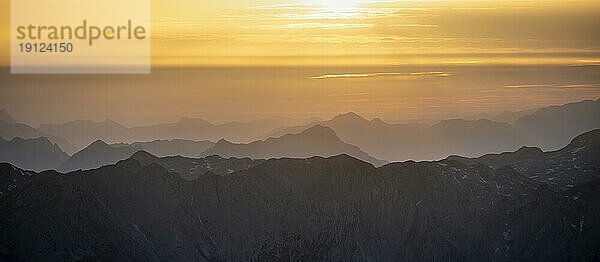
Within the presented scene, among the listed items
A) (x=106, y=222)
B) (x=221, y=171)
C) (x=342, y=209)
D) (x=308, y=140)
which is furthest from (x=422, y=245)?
(x=106, y=222)

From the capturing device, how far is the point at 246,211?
17.6ft

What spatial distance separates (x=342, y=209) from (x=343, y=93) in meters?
0.68

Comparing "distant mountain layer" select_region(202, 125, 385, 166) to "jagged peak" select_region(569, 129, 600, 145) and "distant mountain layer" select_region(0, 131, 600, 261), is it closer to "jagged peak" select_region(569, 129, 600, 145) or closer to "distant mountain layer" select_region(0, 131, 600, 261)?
"distant mountain layer" select_region(0, 131, 600, 261)

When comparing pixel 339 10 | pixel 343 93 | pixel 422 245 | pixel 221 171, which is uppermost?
pixel 339 10

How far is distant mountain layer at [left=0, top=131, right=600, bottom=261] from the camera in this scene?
5.34 m

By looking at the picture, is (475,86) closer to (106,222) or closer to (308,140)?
(308,140)

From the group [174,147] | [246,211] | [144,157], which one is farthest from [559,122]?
[144,157]

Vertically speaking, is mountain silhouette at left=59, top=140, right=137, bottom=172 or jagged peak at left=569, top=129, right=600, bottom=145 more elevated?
jagged peak at left=569, top=129, right=600, bottom=145

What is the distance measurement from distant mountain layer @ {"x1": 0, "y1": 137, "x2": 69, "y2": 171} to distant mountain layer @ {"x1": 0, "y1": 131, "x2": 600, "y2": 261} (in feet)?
0.17

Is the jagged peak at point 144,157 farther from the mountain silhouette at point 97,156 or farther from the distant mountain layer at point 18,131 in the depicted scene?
the distant mountain layer at point 18,131

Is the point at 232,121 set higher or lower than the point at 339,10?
lower

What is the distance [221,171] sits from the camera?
534cm

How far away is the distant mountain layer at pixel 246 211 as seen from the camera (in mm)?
5344

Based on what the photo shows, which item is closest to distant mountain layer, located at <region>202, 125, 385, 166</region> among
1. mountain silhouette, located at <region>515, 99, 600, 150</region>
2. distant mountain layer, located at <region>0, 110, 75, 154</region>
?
distant mountain layer, located at <region>0, 110, 75, 154</region>
